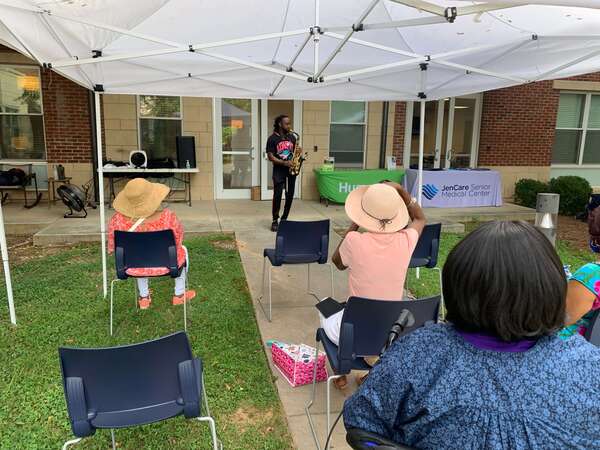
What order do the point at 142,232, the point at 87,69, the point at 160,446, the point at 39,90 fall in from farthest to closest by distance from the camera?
the point at 39,90
the point at 87,69
the point at 142,232
the point at 160,446

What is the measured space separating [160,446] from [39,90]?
28.6ft

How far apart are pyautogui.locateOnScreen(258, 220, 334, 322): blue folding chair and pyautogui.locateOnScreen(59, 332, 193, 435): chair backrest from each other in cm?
224

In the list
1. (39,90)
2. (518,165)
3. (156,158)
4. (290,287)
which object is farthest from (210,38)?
(518,165)

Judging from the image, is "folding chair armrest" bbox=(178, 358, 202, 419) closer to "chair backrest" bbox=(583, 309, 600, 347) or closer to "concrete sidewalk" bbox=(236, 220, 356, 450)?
"concrete sidewalk" bbox=(236, 220, 356, 450)

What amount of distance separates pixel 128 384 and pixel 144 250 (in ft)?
6.73

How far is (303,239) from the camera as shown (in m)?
4.41

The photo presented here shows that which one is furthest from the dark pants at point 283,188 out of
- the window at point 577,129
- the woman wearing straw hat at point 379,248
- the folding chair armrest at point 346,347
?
the window at point 577,129

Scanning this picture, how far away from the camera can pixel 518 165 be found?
1139 centimetres

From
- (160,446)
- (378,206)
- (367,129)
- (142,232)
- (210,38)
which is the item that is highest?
(210,38)

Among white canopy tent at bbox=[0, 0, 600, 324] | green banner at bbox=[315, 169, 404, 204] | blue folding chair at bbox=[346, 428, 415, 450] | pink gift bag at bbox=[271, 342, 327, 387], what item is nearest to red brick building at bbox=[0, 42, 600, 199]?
green banner at bbox=[315, 169, 404, 204]

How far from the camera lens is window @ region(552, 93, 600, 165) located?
11758 mm

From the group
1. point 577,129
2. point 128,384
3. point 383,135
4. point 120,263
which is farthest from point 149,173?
point 577,129

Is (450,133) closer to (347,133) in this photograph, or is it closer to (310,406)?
(347,133)

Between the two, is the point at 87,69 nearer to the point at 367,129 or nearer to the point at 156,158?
the point at 156,158
